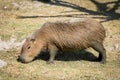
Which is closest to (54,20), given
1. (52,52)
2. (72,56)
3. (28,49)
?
(72,56)

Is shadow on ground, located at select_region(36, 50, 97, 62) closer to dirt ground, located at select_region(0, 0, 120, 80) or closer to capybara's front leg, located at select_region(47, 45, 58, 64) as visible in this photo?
dirt ground, located at select_region(0, 0, 120, 80)

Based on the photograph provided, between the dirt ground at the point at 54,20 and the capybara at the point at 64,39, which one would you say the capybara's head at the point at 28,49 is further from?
the dirt ground at the point at 54,20

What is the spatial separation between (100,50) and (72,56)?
953 mm

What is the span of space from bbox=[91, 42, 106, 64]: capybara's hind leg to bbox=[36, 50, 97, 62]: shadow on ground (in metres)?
0.26

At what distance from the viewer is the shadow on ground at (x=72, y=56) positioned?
9.34 meters

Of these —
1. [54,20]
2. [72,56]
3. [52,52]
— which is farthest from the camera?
[54,20]

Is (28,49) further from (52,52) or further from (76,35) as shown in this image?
(76,35)

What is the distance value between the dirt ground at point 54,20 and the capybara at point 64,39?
31 cm

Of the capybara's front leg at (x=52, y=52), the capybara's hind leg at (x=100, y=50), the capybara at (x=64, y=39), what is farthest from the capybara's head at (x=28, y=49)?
the capybara's hind leg at (x=100, y=50)

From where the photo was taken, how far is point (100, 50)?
8.88 m

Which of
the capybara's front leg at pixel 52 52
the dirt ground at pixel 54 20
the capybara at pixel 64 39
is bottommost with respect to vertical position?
the dirt ground at pixel 54 20

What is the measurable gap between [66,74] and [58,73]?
0.19 metres

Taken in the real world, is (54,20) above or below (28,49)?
below

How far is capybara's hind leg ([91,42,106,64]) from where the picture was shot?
345 inches
